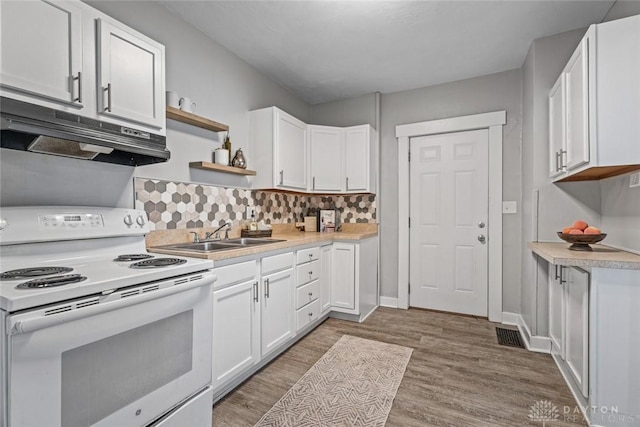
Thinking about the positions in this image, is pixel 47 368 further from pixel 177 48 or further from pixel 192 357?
Result: pixel 177 48

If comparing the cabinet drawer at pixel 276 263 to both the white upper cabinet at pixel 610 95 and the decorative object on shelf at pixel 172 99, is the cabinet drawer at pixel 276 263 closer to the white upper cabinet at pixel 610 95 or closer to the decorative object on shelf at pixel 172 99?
the decorative object on shelf at pixel 172 99

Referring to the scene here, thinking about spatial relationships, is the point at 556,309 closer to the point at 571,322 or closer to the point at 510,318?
the point at 571,322

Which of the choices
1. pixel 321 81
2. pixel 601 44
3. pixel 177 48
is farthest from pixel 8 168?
→ pixel 601 44

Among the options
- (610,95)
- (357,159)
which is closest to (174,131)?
(357,159)

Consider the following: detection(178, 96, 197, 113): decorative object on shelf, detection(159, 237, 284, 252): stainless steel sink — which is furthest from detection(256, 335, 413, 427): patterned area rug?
detection(178, 96, 197, 113): decorative object on shelf

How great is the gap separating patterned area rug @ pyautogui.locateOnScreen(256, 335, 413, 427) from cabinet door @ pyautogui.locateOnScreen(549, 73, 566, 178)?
1.82m

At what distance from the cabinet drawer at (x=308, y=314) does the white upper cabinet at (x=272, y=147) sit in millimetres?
1149

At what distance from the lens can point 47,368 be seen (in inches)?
36.7

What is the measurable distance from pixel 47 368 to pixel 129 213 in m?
1.02

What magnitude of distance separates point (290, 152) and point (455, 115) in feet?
6.17

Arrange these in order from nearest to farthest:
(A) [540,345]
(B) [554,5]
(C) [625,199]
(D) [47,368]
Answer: (D) [47,368] < (C) [625,199] < (B) [554,5] < (A) [540,345]

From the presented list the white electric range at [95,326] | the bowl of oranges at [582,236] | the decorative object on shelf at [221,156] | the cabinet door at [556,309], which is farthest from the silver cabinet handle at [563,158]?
the decorative object on shelf at [221,156]

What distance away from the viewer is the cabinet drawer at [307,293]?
102 inches

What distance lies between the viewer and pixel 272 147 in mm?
2881
